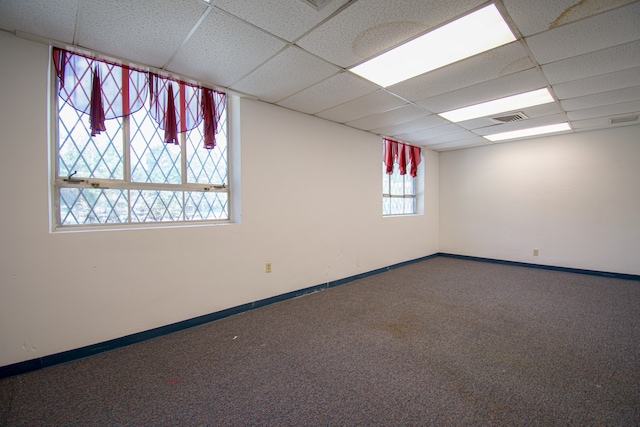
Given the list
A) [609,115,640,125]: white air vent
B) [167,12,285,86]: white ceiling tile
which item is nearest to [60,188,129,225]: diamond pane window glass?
[167,12,285,86]: white ceiling tile

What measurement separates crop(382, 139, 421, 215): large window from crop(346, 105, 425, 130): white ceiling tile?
1.00 metres

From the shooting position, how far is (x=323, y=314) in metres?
3.10

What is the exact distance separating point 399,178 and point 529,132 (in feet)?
7.33

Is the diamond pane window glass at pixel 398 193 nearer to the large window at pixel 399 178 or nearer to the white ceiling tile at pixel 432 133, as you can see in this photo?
the large window at pixel 399 178

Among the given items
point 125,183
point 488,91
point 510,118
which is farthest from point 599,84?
point 125,183

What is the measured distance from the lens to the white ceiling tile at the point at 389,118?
11.8 ft

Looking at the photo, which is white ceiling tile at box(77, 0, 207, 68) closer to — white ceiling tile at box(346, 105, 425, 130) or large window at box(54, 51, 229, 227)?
large window at box(54, 51, 229, 227)

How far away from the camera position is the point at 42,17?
5.95 ft

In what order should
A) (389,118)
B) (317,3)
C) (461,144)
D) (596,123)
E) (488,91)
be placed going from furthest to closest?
(461,144) < (596,123) < (389,118) < (488,91) < (317,3)

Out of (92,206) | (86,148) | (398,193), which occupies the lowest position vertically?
(92,206)

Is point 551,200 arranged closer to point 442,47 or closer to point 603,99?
point 603,99

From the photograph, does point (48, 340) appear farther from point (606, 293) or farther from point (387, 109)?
point (606, 293)

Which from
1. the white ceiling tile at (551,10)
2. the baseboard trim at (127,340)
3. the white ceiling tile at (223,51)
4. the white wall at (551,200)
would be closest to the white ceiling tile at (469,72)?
the white ceiling tile at (551,10)

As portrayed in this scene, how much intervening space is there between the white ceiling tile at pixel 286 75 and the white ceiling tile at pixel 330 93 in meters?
0.11
